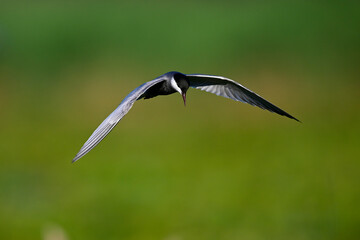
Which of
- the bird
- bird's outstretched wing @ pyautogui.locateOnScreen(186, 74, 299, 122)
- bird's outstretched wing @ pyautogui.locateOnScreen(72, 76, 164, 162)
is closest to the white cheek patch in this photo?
the bird

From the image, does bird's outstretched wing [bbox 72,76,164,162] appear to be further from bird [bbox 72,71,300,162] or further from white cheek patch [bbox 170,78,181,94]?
white cheek patch [bbox 170,78,181,94]

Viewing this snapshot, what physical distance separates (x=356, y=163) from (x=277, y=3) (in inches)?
157

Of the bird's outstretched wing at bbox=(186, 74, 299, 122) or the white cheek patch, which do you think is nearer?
the white cheek patch

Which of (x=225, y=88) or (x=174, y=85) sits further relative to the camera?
(x=225, y=88)

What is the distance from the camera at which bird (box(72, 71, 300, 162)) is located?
9.04ft

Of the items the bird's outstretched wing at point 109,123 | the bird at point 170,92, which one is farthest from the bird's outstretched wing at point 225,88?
the bird's outstretched wing at point 109,123

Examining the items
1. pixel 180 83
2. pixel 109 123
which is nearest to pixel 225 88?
pixel 180 83

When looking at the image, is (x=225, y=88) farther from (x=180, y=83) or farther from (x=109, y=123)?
(x=109, y=123)

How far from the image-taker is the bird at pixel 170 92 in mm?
2754

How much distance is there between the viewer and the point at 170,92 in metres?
3.11

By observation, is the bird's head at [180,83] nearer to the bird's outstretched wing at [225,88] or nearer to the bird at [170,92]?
the bird at [170,92]

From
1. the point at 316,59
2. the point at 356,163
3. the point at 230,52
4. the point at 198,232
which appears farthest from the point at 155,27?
the point at 198,232

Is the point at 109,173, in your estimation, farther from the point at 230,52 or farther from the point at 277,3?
the point at 277,3

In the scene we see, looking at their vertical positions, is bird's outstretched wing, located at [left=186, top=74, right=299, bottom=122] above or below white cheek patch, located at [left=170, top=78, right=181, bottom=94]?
below
